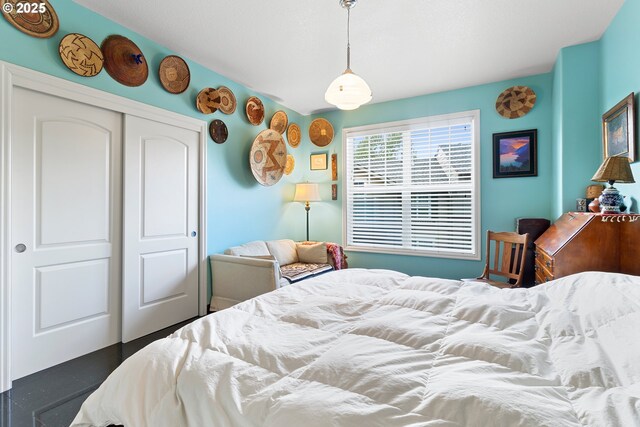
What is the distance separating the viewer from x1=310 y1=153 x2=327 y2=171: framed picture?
4.72 meters

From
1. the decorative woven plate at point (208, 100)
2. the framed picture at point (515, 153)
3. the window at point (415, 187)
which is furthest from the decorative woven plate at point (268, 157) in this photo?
the framed picture at point (515, 153)

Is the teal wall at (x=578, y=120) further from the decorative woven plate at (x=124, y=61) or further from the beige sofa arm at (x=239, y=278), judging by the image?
the decorative woven plate at (x=124, y=61)

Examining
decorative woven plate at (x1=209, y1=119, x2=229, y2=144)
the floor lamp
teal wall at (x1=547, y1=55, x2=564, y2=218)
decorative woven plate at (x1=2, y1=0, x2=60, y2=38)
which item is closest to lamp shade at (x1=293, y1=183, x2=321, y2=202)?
the floor lamp

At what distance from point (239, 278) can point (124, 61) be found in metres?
2.21

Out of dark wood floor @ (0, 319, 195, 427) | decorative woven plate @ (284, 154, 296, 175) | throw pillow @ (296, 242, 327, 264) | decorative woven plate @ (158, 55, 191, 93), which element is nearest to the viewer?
dark wood floor @ (0, 319, 195, 427)

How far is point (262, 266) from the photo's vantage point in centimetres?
306

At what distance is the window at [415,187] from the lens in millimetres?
3830

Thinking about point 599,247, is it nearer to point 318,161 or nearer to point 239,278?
point 239,278

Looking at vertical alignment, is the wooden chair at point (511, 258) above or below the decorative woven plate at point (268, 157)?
below

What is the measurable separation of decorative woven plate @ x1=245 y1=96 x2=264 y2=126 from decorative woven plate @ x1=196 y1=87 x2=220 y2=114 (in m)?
0.48

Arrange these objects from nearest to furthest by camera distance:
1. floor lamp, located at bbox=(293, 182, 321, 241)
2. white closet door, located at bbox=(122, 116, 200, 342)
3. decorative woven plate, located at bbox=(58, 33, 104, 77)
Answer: decorative woven plate, located at bbox=(58, 33, 104, 77) < white closet door, located at bbox=(122, 116, 200, 342) < floor lamp, located at bbox=(293, 182, 321, 241)

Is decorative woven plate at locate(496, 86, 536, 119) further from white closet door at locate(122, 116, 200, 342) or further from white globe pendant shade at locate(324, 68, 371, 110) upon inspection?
white closet door at locate(122, 116, 200, 342)

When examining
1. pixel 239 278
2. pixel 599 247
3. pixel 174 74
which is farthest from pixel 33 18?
pixel 599 247

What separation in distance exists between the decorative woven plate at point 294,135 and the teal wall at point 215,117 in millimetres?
109
